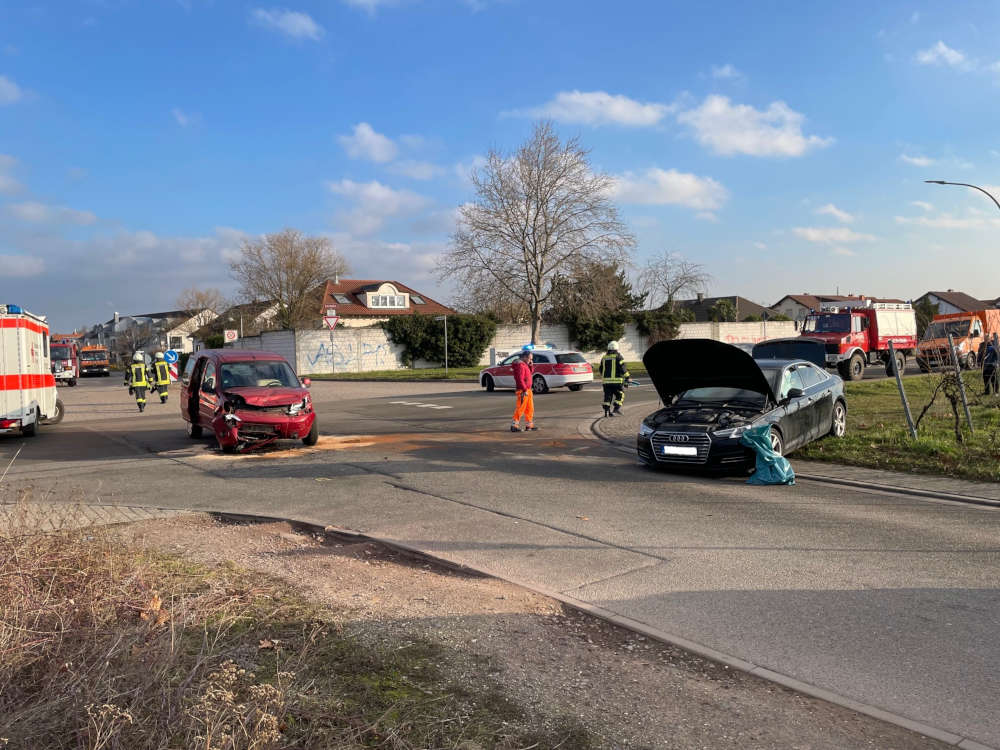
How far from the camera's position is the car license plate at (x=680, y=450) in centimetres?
1009

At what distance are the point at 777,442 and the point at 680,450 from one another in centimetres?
141

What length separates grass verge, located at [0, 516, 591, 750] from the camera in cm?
291

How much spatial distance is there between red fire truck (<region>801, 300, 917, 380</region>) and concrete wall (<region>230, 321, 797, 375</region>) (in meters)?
11.1

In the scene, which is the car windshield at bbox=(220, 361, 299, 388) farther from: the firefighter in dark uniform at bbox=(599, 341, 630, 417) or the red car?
the firefighter in dark uniform at bbox=(599, 341, 630, 417)

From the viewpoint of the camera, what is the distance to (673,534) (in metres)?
7.22

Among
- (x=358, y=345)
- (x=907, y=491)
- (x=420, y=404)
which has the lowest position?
(x=907, y=491)

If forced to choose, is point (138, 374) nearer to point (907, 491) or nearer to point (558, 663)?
point (907, 491)

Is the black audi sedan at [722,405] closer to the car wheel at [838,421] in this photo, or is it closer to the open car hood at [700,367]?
the open car hood at [700,367]

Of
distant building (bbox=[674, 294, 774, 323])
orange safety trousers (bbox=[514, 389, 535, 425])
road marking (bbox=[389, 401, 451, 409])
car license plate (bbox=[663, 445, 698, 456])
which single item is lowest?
car license plate (bbox=[663, 445, 698, 456])

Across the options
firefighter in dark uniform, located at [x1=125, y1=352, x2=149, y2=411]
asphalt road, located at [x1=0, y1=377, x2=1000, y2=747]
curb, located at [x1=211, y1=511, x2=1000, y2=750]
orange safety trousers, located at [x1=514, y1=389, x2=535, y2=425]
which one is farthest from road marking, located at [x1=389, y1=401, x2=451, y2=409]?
curb, located at [x1=211, y1=511, x2=1000, y2=750]

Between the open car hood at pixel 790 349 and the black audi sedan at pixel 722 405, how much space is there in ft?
35.7

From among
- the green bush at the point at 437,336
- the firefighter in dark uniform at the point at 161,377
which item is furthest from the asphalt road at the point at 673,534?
the green bush at the point at 437,336

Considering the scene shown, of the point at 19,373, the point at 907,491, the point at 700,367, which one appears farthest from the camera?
the point at 19,373

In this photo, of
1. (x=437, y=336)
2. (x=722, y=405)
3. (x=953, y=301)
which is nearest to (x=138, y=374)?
(x=722, y=405)
